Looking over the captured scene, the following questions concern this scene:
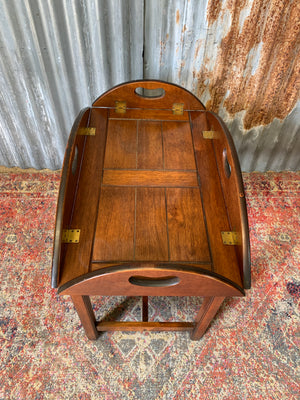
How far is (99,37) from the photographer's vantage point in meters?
1.63

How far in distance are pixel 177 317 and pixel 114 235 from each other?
0.85 meters

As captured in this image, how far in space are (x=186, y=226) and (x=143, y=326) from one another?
Answer: 69 cm

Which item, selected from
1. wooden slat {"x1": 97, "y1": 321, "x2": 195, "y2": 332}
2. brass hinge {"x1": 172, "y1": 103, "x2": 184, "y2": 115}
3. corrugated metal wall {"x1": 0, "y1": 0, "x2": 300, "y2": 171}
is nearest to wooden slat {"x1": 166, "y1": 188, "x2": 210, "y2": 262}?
brass hinge {"x1": 172, "y1": 103, "x2": 184, "y2": 115}

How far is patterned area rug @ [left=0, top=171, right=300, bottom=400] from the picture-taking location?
1.49 m

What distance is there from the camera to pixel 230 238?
1168 millimetres

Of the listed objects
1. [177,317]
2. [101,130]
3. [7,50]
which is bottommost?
[177,317]

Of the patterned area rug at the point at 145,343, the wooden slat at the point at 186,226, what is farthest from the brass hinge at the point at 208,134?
the patterned area rug at the point at 145,343

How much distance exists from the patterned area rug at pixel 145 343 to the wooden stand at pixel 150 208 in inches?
5.9

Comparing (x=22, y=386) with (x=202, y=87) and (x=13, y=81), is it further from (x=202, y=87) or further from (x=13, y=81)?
(x=202, y=87)

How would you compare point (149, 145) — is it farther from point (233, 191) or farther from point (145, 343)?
point (145, 343)

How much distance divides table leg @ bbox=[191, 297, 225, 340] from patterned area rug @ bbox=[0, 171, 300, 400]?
0.38 feet

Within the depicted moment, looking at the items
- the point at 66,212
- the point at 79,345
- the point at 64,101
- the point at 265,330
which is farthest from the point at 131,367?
Result: the point at 64,101

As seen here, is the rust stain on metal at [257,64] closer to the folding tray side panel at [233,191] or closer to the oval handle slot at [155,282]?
the folding tray side panel at [233,191]

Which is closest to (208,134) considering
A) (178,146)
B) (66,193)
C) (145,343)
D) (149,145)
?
(178,146)
